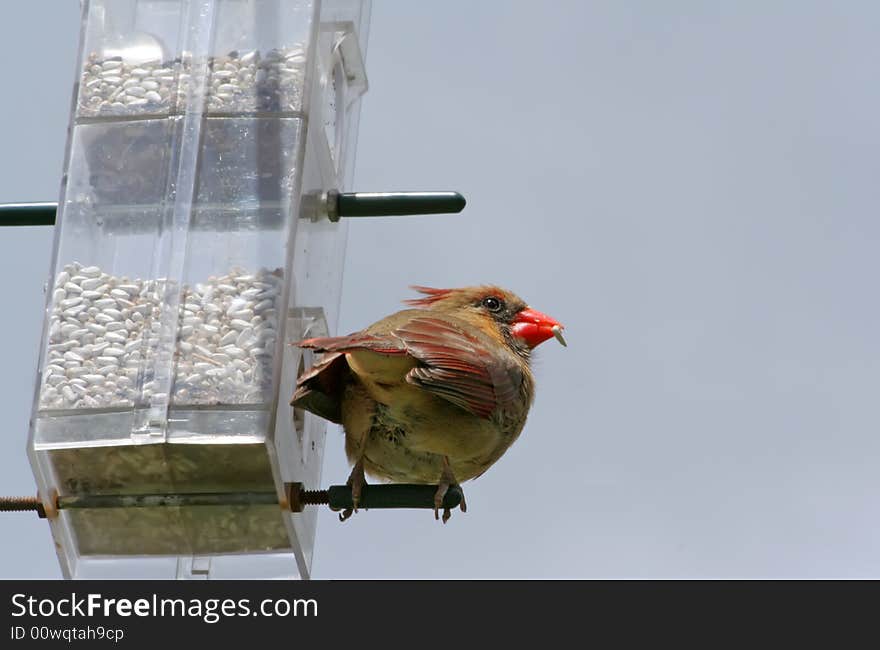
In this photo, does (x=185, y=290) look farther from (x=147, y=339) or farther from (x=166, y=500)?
(x=166, y=500)

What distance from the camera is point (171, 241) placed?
6.92 m

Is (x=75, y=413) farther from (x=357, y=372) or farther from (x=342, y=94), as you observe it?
(x=342, y=94)

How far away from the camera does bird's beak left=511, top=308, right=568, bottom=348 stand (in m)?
8.21

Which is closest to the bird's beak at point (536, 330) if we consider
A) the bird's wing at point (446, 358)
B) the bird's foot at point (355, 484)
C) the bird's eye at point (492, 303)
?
the bird's eye at point (492, 303)

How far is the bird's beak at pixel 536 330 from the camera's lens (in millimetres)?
8211

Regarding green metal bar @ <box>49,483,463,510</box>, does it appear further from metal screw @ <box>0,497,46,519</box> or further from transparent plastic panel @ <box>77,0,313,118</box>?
transparent plastic panel @ <box>77,0,313,118</box>

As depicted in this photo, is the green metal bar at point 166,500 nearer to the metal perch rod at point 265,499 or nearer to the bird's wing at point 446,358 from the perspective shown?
the metal perch rod at point 265,499

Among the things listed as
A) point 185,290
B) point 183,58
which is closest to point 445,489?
point 185,290

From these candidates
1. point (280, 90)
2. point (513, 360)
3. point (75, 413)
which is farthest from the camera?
point (513, 360)

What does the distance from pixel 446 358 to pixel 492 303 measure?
4.43 ft

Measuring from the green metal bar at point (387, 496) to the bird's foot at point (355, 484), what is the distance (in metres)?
0.01

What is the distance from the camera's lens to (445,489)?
6.89m

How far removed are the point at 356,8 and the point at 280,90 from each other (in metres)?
0.86
